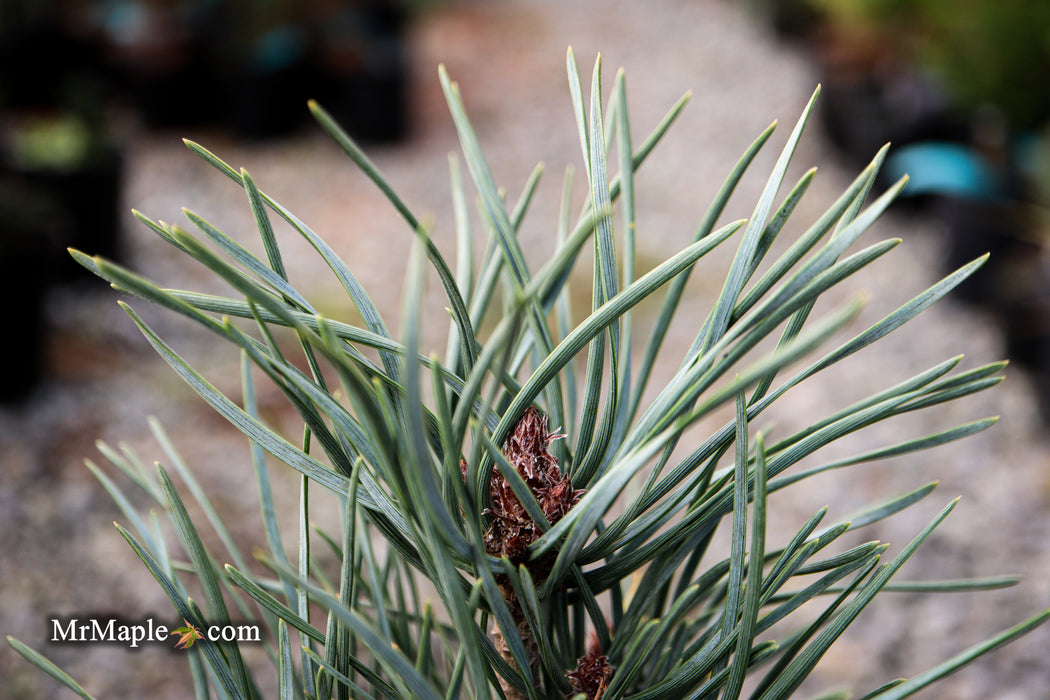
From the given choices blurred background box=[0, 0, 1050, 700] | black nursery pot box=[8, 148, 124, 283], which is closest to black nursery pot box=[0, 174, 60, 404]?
blurred background box=[0, 0, 1050, 700]

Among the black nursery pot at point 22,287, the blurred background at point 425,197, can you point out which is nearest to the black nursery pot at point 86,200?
the blurred background at point 425,197

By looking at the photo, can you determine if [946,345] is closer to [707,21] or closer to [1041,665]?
[1041,665]

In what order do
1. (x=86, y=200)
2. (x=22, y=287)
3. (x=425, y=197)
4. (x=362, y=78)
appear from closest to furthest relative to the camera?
(x=22, y=287)
(x=86, y=200)
(x=425, y=197)
(x=362, y=78)

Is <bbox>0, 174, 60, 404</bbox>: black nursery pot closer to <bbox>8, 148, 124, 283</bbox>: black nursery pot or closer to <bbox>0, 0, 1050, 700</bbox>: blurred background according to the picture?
<bbox>0, 0, 1050, 700</bbox>: blurred background

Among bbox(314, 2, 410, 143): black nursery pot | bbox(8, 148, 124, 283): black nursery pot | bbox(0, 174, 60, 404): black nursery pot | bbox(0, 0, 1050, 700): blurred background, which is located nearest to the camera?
bbox(0, 0, 1050, 700): blurred background

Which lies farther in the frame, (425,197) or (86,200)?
(425,197)

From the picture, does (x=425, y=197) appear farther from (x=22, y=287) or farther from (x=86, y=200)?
(x=22, y=287)

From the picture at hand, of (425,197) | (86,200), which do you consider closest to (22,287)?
(86,200)

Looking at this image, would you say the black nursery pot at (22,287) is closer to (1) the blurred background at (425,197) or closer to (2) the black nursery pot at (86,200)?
(1) the blurred background at (425,197)
